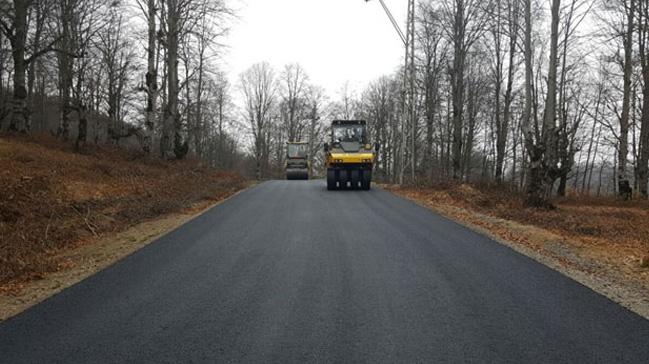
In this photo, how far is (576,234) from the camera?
1039cm

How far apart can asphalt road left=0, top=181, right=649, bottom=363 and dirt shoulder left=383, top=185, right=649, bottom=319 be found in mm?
584

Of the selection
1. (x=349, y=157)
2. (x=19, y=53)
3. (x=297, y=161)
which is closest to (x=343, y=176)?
(x=349, y=157)

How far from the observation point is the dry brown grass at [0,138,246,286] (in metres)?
7.95

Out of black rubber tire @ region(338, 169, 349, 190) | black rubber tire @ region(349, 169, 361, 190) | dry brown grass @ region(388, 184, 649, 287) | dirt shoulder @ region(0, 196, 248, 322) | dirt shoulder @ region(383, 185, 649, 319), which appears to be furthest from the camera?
black rubber tire @ region(349, 169, 361, 190)

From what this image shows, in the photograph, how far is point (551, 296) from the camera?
552 cm

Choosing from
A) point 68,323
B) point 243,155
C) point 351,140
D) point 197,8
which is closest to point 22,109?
point 197,8

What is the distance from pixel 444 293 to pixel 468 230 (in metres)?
4.98

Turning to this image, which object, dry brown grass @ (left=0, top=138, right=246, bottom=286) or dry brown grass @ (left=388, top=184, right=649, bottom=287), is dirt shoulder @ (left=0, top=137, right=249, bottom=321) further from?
dry brown grass @ (left=388, top=184, right=649, bottom=287)

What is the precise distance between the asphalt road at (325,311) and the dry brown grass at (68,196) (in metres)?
2.02

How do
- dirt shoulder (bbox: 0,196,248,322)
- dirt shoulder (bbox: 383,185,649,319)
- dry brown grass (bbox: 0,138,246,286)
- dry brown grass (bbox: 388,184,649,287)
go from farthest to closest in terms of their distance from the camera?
dry brown grass (bbox: 388,184,649,287) < dry brown grass (bbox: 0,138,246,286) < dirt shoulder (bbox: 383,185,649,319) < dirt shoulder (bbox: 0,196,248,322)

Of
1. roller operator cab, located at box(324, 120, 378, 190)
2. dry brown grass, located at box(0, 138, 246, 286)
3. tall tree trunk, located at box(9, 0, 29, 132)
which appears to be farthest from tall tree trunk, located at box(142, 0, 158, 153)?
roller operator cab, located at box(324, 120, 378, 190)

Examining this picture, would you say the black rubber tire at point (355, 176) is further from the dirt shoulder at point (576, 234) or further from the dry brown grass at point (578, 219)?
the dirt shoulder at point (576, 234)

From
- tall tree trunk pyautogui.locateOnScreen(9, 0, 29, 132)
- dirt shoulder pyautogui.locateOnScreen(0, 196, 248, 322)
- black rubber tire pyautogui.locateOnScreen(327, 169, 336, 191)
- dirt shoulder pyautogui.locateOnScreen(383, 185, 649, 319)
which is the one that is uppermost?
tall tree trunk pyautogui.locateOnScreen(9, 0, 29, 132)

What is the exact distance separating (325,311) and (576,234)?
26.4 ft
